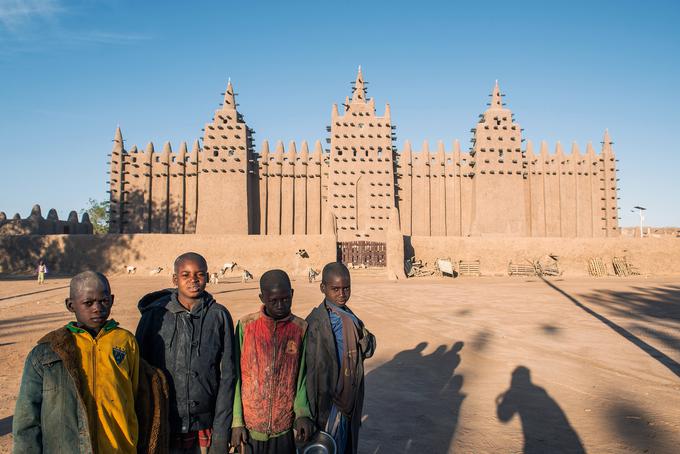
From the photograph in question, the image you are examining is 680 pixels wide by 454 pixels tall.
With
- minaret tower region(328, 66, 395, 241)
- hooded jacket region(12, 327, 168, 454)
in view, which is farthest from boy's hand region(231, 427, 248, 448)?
minaret tower region(328, 66, 395, 241)

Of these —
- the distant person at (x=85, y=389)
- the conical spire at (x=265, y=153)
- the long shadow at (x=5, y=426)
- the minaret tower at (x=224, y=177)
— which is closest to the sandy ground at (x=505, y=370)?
the long shadow at (x=5, y=426)

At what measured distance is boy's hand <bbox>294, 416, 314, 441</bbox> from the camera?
2992 mm

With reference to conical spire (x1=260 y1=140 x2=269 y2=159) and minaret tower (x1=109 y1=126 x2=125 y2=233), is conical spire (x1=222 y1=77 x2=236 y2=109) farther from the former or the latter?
minaret tower (x1=109 y1=126 x2=125 y2=233)

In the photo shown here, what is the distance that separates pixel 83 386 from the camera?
242 cm

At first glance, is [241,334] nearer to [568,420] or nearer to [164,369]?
[164,369]

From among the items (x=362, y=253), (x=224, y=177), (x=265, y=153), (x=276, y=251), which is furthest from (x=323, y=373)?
(x=265, y=153)

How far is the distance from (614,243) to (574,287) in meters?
8.84

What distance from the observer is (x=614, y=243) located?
2578cm

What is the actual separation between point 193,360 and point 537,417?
3.95m

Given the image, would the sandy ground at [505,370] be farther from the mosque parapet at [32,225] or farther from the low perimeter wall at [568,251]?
the mosque parapet at [32,225]

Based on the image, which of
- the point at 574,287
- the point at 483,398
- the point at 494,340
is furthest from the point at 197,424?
the point at 574,287

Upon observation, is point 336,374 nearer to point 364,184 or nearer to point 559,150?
point 364,184

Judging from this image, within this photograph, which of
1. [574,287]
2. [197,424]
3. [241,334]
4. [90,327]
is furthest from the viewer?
[574,287]

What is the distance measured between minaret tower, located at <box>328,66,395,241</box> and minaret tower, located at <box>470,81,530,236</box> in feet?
18.0
